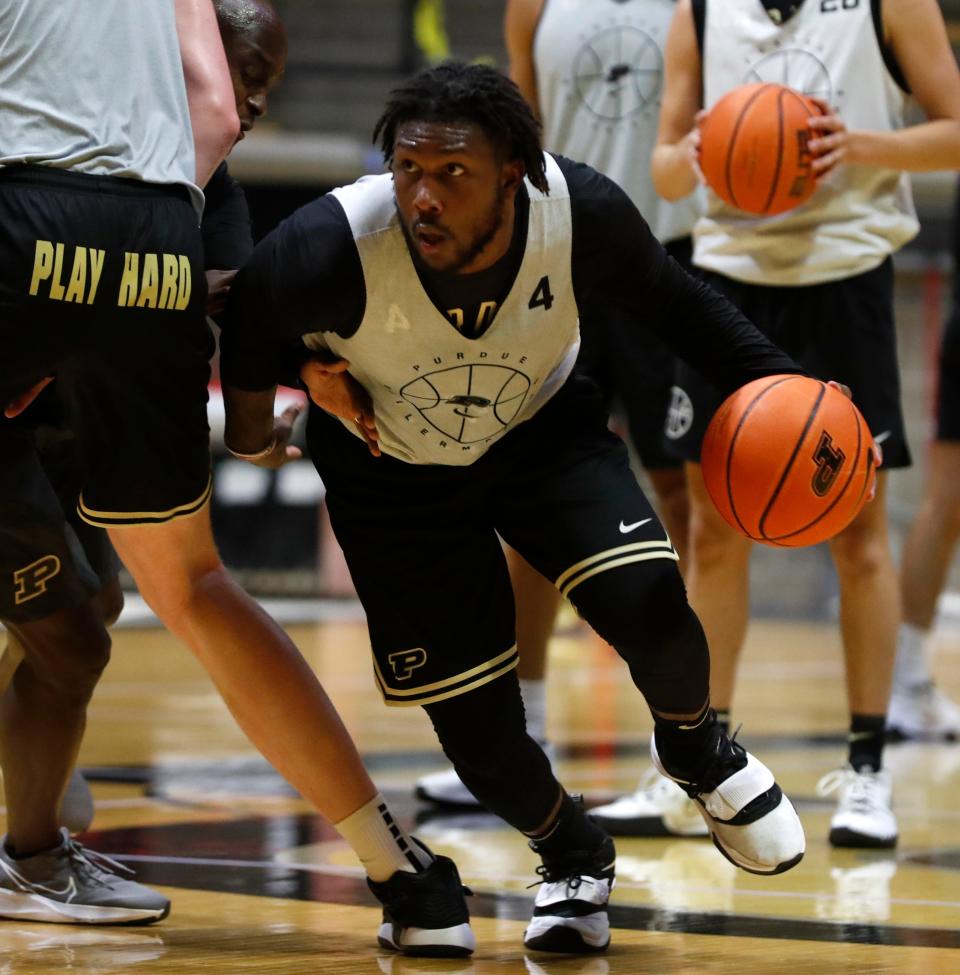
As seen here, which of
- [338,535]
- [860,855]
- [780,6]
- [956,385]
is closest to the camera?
[338,535]

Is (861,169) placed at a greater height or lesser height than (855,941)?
greater

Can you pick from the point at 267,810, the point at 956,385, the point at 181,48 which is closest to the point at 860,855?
the point at 267,810

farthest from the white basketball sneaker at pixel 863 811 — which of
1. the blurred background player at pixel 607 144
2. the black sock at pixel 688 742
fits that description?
the black sock at pixel 688 742

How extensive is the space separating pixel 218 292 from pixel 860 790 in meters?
1.92

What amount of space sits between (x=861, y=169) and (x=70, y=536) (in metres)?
1.95

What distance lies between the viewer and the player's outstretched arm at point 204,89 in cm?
266

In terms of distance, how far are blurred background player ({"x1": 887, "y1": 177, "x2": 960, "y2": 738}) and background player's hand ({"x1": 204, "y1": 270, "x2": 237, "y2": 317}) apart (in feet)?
11.1

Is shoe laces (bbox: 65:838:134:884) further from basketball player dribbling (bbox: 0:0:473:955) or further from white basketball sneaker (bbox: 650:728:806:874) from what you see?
white basketball sneaker (bbox: 650:728:806:874)

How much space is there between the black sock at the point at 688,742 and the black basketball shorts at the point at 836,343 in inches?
44.5

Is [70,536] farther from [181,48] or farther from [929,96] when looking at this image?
[929,96]

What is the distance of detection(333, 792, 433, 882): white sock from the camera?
9.09 feet

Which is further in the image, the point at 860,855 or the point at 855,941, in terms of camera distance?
the point at 860,855

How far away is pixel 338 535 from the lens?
2861mm

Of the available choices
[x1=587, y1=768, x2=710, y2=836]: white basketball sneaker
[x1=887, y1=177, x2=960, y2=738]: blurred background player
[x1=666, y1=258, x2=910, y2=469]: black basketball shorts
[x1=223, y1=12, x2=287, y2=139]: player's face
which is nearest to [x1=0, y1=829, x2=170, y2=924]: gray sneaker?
[x1=587, y1=768, x2=710, y2=836]: white basketball sneaker
